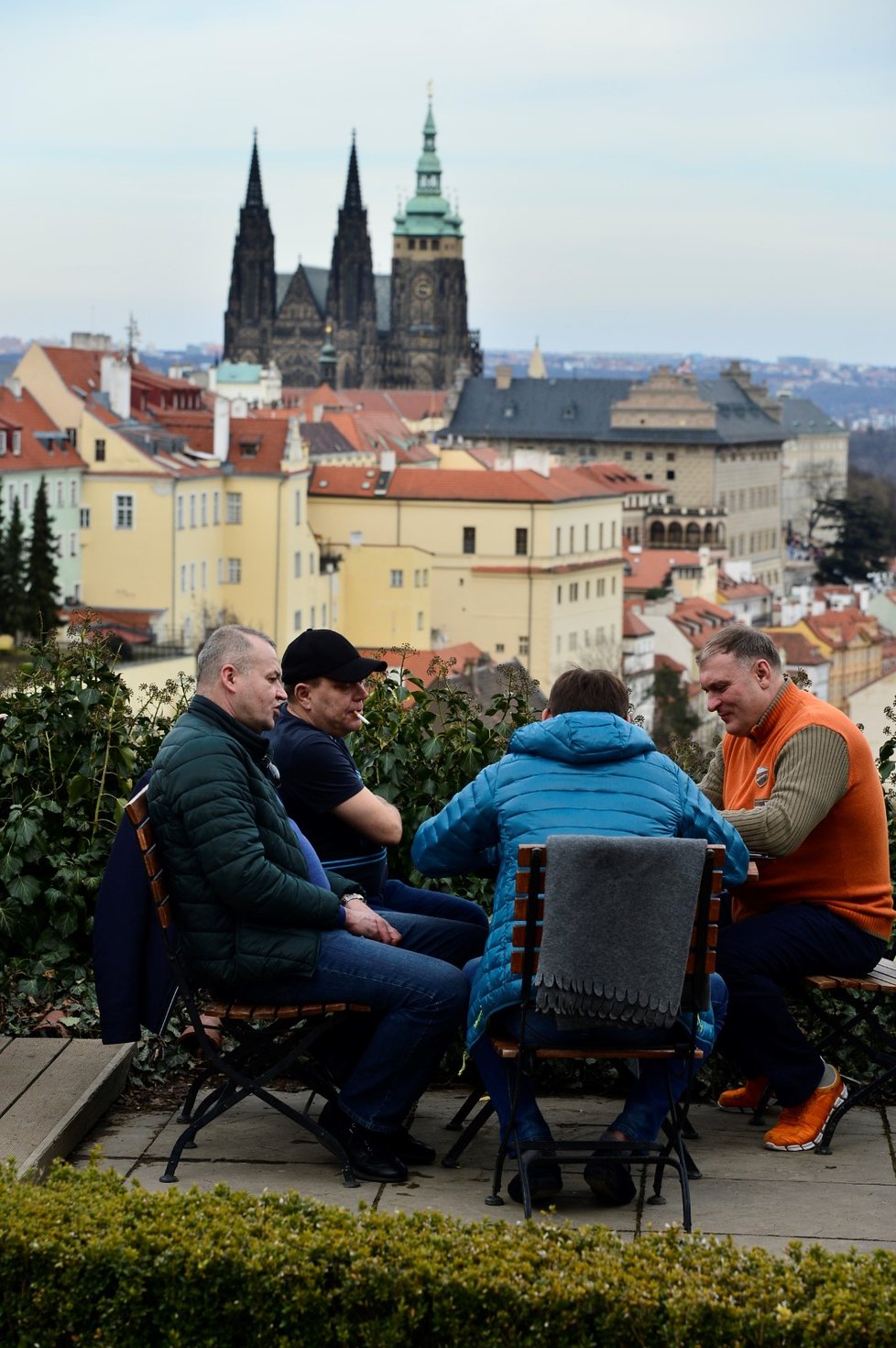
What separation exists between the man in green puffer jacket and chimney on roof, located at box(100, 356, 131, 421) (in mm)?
Answer: 74751

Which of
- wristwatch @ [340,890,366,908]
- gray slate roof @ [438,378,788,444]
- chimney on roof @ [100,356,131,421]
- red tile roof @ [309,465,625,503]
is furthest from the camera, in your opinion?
gray slate roof @ [438,378,788,444]

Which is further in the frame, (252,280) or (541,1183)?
(252,280)

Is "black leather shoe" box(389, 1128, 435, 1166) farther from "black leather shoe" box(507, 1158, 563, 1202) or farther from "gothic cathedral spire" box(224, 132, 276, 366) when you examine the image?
"gothic cathedral spire" box(224, 132, 276, 366)

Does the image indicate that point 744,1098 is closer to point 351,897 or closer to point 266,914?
point 351,897

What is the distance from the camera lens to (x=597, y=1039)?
4336 mm

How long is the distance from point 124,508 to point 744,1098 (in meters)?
70.5

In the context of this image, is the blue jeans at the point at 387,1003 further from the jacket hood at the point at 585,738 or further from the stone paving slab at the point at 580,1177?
the jacket hood at the point at 585,738

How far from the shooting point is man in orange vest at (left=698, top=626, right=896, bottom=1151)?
4.82 m

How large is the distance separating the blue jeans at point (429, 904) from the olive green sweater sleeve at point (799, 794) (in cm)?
64

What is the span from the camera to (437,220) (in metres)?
177

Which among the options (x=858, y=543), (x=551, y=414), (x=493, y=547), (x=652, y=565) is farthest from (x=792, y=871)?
(x=551, y=414)

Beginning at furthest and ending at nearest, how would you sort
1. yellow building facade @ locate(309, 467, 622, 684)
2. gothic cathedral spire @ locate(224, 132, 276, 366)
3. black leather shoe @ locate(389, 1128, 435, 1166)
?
gothic cathedral spire @ locate(224, 132, 276, 366) → yellow building facade @ locate(309, 467, 622, 684) → black leather shoe @ locate(389, 1128, 435, 1166)

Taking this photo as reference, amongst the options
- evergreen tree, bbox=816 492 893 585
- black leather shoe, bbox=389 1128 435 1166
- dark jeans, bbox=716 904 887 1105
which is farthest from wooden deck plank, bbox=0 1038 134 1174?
evergreen tree, bbox=816 492 893 585

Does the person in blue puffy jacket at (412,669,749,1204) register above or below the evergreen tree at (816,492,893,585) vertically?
above
